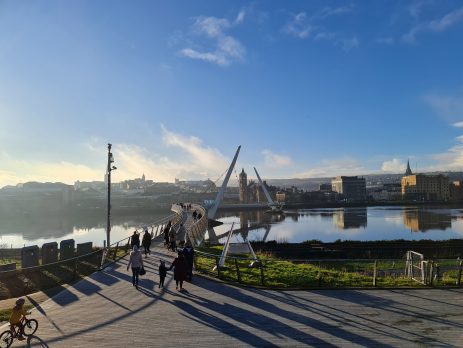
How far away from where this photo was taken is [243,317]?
9062 millimetres

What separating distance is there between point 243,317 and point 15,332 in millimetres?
4614

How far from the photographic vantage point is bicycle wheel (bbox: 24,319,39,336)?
8023 mm

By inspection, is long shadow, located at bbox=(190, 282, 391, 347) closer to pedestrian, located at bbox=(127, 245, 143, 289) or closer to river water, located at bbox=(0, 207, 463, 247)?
pedestrian, located at bbox=(127, 245, 143, 289)

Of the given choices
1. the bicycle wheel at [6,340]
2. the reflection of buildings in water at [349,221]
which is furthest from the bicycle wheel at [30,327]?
the reflection of buildings in water at [349,221]

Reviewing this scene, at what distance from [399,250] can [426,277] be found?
30520mm

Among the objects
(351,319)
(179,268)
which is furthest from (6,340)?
(351,319)

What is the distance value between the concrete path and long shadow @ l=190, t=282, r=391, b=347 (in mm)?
19

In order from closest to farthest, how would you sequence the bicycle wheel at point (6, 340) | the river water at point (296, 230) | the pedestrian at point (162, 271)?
the bicycle wheel at point (6, 340) → the pedestrian at point (162, 271) → the river water at point (296, 230)

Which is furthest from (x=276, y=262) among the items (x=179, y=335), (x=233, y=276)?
(x=179, y=335)

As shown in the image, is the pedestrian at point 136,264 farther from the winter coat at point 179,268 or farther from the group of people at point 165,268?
the winter coat at point 179,268

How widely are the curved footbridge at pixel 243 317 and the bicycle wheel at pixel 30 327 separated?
14cm

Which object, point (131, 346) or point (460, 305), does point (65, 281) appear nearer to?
point (131, 346)

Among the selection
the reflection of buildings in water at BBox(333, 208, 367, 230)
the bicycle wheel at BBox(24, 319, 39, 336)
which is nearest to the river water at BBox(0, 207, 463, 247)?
the reflection of buildings in water at BBox(333, 208, 367, 230)

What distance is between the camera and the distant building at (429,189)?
187750 millimetres
